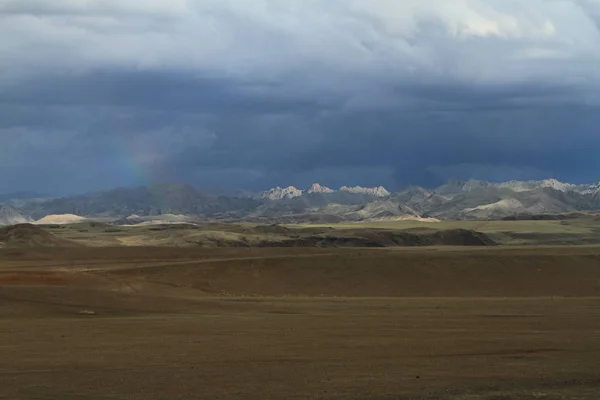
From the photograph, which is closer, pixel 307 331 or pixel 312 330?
pixel 307 331

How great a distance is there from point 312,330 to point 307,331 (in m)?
0.55

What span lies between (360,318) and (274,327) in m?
6.08

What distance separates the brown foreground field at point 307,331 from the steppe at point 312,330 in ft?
0.28

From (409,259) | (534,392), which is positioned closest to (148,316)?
(534,392)

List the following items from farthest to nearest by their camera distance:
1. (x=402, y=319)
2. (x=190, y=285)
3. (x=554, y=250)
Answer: (x=554, y=250), (x=190, y=285), (x=402, y=319)

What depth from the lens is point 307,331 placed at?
37969 mm

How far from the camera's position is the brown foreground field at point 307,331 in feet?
79.3

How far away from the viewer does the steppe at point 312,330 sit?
79.4 ft

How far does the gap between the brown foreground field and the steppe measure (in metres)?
0.09

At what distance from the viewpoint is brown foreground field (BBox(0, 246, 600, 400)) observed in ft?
79.3

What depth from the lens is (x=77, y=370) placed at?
2695cm

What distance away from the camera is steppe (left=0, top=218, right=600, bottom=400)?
2419cm

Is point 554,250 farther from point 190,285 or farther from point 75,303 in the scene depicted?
point 75,303

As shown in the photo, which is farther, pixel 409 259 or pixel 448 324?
pixel 409 259
